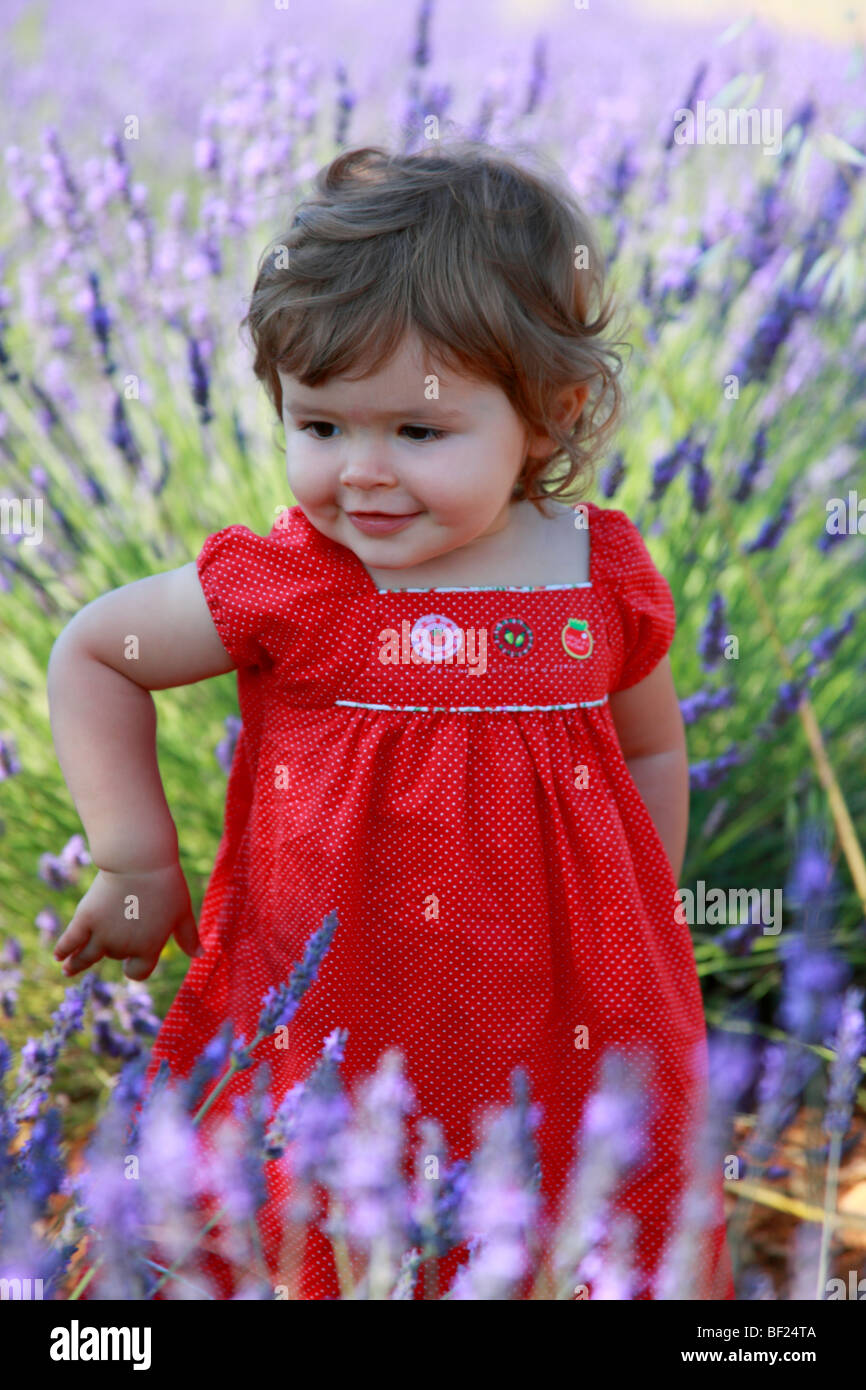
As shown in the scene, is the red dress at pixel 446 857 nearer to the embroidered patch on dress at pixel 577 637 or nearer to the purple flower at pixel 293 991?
the embroidered patch on dress at pixel 577 637

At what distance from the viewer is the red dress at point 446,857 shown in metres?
1.24

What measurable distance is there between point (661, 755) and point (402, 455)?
0.54m

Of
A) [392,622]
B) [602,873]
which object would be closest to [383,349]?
[392,622]

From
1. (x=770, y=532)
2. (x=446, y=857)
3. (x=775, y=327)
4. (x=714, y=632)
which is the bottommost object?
(x=446, y=857)

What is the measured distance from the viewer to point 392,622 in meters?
1.24

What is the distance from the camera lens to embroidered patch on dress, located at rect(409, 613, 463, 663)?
1.25m

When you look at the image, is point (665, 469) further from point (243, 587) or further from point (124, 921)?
point (124, 921)

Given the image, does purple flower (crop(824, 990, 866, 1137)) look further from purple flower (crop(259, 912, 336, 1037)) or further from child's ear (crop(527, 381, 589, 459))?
child's ear (crop(527, 381, 589, 459))

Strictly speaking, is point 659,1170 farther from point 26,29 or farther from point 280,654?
point 26,29

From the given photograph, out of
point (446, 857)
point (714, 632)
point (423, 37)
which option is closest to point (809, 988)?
point (446, 857)

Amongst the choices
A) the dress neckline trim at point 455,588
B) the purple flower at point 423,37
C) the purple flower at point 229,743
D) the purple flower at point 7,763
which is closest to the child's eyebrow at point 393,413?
the dress neckline trim at point 455,588

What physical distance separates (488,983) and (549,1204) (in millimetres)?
249

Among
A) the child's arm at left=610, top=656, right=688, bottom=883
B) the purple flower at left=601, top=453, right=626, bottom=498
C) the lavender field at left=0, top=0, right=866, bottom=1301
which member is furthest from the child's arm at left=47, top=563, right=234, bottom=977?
the purple flower at left=601, top=453, right=626, bottom=498

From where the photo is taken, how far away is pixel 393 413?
1138mm
